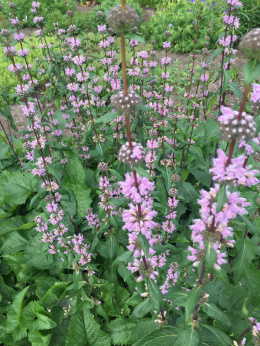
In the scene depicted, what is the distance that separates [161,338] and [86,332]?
3.91ft

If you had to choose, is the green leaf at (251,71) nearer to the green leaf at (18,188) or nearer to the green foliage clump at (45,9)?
the green leaf at (18,188)

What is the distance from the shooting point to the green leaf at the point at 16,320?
11.9 feet

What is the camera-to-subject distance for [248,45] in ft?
4.23

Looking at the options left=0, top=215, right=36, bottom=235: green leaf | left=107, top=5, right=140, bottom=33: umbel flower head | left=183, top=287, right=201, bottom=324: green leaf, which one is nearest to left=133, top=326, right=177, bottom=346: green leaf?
left=183, top=287, right=201, bottom=324: green leaf

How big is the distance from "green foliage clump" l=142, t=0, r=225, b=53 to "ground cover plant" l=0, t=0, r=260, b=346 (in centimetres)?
618

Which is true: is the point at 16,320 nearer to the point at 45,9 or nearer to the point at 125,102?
the point at 125,102

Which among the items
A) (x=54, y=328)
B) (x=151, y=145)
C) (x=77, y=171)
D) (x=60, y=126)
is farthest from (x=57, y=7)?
(x=54, y=328)

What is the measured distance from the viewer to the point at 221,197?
160 cm

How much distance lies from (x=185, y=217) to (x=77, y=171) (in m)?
1.87

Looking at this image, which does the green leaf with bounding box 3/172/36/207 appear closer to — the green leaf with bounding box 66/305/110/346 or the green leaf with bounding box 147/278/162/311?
the green leaf with bounding box 66/305/110/346

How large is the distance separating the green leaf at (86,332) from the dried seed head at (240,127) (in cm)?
282

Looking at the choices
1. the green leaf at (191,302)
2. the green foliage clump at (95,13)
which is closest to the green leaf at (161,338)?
the green leaf at (191,302)

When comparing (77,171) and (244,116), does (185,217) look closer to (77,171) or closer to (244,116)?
(77,171)

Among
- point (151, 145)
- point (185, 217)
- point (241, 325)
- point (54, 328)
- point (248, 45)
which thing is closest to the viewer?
point (248, 45)
